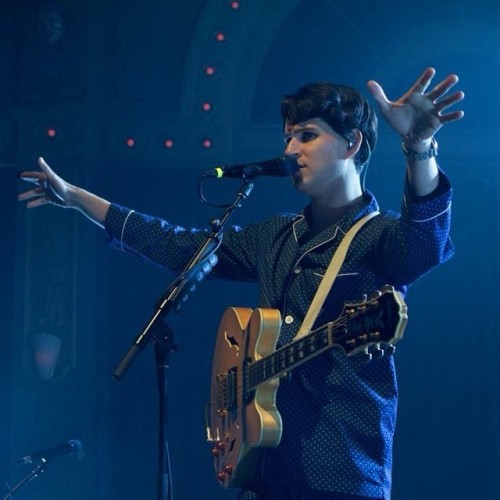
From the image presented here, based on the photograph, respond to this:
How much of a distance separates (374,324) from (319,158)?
2.69 feet

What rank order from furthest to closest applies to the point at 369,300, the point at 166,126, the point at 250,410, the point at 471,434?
the point at 166,126
the point at 471,434
the point at 250,410
the point at 369,300

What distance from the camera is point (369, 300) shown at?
208 centimetres

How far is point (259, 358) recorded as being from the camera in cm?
237

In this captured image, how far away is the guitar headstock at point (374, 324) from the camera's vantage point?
197 centimetres

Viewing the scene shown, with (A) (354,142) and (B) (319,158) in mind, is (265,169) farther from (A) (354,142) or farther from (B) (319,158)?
(A) (354,142)

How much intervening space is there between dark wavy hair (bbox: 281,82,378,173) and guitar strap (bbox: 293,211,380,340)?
34 cm

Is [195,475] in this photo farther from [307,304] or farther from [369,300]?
[369,300]

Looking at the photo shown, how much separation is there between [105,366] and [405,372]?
2.29 m

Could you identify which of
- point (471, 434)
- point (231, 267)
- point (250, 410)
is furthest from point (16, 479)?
point (250, 410)

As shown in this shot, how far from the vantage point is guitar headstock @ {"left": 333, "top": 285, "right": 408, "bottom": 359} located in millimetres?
1970

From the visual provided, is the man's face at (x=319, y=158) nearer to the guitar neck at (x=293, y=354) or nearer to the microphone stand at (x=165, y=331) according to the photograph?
the microphone stand at (x=165, y=331)

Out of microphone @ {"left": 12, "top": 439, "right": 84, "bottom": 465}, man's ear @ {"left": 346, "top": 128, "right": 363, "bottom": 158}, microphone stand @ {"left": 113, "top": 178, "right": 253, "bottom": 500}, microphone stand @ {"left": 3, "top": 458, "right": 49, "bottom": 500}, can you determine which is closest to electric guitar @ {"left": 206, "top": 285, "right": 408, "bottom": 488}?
microphone stand @ {"left": 113, "top": 178, "right": 253, "bottom": 500}

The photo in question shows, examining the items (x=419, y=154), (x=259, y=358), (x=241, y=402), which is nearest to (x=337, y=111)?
(x=419, y=154)

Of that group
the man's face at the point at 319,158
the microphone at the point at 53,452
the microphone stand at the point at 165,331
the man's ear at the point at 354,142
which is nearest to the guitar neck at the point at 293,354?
the microphone stand at the point at 165,331
